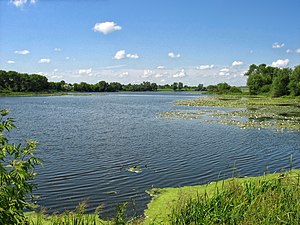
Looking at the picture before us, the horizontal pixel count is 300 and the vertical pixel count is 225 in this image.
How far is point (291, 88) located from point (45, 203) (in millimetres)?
83150

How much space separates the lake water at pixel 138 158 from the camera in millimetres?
11852

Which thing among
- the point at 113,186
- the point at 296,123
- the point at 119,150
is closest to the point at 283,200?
the point at 113,186

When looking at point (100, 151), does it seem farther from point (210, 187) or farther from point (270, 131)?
point (270, 131)

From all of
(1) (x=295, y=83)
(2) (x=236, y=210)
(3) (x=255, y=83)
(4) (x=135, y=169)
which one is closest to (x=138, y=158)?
(4) (x=135, y=169)

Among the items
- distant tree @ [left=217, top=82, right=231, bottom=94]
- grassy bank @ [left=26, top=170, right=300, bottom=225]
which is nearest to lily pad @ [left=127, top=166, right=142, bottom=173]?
grassy bank @ [left=26, top=170, right=300, bottom=225]

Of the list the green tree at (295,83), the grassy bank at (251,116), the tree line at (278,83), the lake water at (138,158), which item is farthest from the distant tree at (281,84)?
the lake water at (138,158)

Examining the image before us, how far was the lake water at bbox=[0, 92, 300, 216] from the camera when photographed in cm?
1185

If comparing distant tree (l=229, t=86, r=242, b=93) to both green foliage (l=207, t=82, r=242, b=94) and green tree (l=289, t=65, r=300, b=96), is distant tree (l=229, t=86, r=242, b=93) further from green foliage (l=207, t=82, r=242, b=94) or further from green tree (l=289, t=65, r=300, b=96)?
green tree (l=289, t=65, r=300, b=96)

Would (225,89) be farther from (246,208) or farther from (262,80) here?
(246,208)

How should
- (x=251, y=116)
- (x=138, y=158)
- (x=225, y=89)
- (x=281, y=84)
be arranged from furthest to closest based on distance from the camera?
(x=225, y=89), (x=281, y=84), (x=251, y=116), (x=138, y=158)

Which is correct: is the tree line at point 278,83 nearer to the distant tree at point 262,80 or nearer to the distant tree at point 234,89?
the distant tree at point 262,80

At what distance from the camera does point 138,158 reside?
17016mm

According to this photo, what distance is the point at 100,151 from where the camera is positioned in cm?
1872

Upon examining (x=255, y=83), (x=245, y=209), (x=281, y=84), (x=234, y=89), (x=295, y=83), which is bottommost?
(x=245, y=209)
